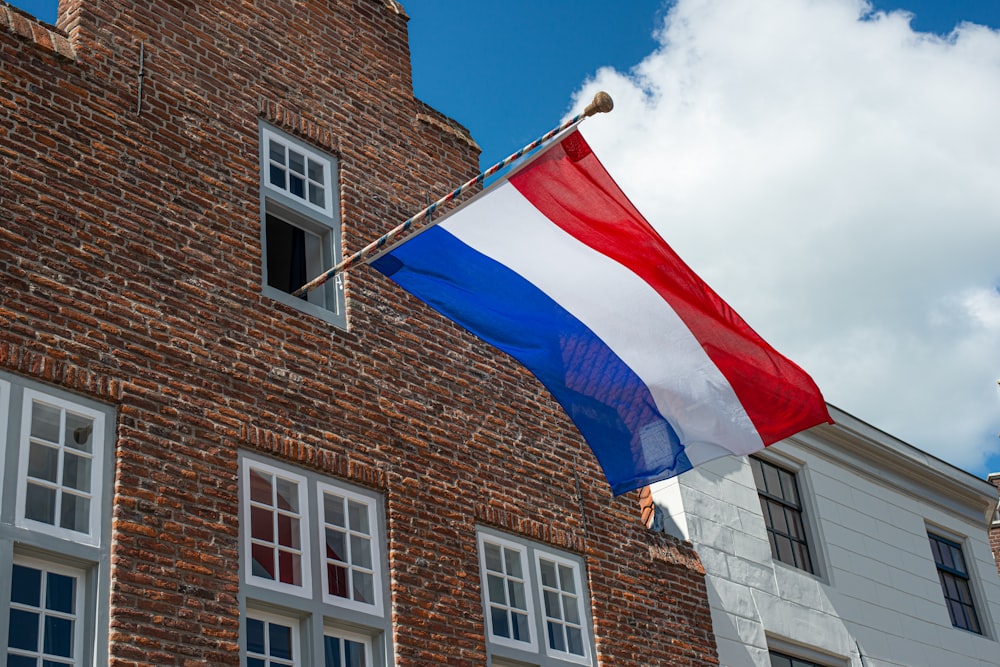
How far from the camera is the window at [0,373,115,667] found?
26.6 ft

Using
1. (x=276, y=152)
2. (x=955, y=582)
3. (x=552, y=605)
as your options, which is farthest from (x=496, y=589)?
(x=955, y=582)

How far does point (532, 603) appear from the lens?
1153cm

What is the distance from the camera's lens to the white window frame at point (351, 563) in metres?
9.93

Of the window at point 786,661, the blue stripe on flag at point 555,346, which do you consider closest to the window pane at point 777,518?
the window at point 786,661

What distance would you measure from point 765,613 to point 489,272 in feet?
20.9

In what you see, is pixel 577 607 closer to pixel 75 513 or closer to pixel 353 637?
pixel 353 637

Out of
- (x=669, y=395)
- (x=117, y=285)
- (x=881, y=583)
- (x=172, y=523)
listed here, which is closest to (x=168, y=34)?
(x=117, y=285)

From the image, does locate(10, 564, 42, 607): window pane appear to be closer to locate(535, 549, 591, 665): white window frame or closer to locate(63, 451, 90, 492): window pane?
locate(63, 451, 90, 492): window pane

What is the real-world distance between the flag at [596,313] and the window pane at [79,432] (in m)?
2.62

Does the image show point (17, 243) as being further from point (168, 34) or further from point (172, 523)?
point (168, 34)

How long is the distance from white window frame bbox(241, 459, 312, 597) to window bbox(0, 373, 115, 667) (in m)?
1.16

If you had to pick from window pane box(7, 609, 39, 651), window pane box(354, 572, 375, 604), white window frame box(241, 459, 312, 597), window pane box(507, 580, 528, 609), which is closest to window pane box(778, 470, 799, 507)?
window pane box(507, 580, 528, 609)

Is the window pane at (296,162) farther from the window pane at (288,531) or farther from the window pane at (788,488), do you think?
the window pane at (788,488)

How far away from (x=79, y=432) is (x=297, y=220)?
3.43 m
